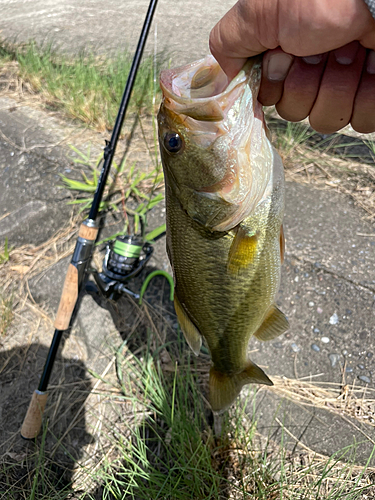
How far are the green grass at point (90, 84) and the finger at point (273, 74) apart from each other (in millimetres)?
2549

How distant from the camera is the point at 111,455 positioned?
2.19 metres

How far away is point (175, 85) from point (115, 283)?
155cm

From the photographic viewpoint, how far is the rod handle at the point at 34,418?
88.4 inches

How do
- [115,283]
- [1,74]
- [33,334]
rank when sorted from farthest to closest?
1. [1,74]
2. [33,334]
3. [115,283]

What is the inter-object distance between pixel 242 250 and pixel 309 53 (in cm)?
65

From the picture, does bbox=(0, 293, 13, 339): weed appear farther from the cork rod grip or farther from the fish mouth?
the fish mouth

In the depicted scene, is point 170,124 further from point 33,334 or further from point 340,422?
point 33,334

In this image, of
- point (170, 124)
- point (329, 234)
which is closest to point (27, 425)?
point (170, 124)

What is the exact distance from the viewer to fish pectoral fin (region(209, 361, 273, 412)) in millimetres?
1728

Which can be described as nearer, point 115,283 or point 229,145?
point 229,145

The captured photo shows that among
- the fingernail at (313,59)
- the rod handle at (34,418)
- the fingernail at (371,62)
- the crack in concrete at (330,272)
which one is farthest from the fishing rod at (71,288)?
the fingernail at (371,62)

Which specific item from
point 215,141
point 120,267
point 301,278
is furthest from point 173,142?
point 301,278

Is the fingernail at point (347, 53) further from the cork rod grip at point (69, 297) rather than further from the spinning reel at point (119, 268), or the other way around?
the cork rod grip at point (69, 297)

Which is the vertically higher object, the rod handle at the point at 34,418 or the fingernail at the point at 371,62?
the fingernail at the point at 371,62
